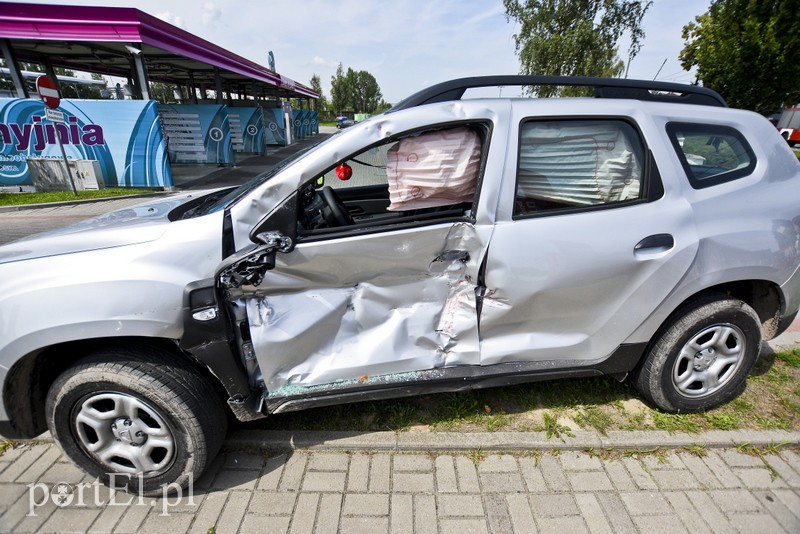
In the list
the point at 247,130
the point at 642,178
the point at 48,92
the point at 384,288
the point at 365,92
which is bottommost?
the point at 384,288

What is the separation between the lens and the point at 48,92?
8.32 m

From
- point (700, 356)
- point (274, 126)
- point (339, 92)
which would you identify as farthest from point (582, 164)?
point (339, 92)

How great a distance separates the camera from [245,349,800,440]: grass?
7.89 ft

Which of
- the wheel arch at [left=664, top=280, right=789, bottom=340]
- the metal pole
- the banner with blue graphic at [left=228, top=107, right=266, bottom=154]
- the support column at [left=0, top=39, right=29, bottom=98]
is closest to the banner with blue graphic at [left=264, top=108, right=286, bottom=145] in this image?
the banner with blue graphic at [left=228, top=107, right=266, bottom=154]

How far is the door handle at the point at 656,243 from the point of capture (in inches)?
79.6

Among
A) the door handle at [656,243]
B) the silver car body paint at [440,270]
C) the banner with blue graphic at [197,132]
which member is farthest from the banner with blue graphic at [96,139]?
the door handle at [656,243]

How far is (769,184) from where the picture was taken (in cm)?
223

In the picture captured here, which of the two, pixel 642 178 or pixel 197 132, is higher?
pixel 197 132

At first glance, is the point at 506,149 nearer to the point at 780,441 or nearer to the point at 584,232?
the point at 584,232

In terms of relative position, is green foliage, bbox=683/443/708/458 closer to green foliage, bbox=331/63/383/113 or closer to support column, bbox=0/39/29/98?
support column, bbox=0/39/29/98

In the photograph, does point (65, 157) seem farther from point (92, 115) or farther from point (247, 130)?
point (247, 130)

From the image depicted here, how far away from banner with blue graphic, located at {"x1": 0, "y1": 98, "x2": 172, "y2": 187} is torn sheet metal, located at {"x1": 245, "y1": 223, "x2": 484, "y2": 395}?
10157 mm

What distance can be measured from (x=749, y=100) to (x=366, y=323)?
Answer: 1543 centimetres

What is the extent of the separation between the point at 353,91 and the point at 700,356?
70.1 meters
